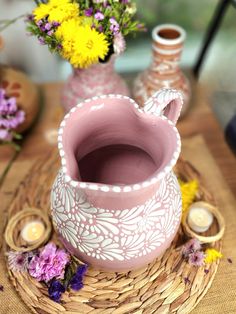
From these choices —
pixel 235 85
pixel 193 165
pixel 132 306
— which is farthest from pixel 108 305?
pixel 235 85

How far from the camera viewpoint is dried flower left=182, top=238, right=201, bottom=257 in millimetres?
692

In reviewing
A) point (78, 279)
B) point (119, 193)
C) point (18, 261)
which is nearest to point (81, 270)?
point (78, 279)

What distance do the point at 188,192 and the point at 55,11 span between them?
0.43 m

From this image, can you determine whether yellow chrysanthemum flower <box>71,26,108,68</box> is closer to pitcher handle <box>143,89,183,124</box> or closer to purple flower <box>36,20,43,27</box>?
purple flower <box>36,20,43,27</box>

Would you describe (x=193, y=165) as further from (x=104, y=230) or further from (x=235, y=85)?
(x=104, y=230)

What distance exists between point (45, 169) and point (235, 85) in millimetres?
570

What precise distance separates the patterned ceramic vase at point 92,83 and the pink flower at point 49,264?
0.38m

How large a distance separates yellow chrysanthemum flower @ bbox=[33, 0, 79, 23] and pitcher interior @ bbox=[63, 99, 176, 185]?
0.21 meters

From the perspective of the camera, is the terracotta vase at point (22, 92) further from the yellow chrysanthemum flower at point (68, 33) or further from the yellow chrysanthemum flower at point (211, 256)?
the yellow chrysanthemum flower at point (211, 256)

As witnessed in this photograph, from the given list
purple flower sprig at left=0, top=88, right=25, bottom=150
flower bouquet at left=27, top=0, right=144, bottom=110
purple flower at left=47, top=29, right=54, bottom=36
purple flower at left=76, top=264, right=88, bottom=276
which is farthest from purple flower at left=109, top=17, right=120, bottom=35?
purple flower at left=76, top=264, right=88, bottom=276

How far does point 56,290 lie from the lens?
63 centimetres

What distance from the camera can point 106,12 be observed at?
2.35ft

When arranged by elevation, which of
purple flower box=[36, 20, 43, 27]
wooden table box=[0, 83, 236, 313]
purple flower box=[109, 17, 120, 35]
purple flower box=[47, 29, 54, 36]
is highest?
purple flower box=[109, 17, 120, 35]

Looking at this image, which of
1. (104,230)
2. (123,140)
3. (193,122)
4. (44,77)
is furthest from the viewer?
(44,77)
